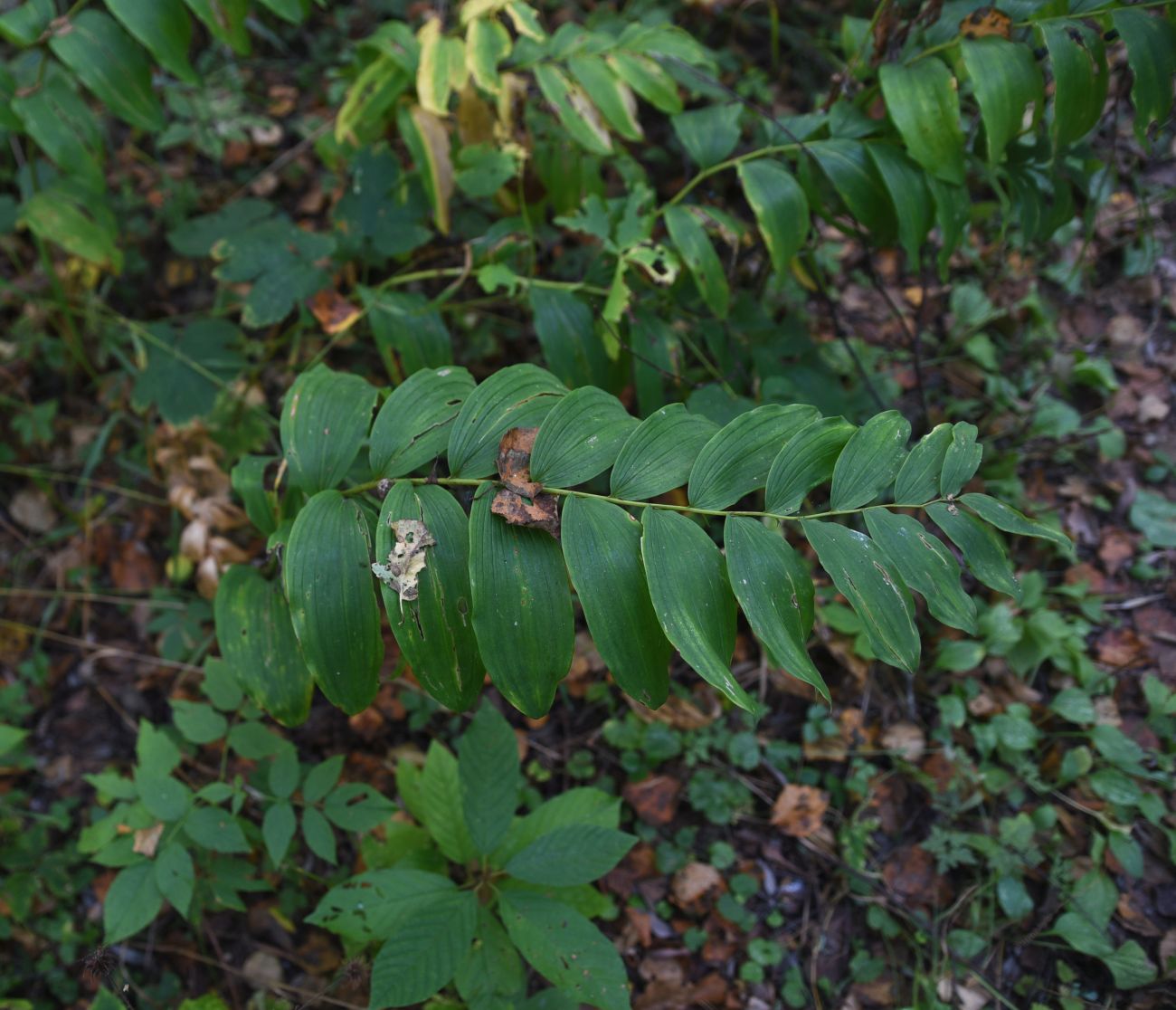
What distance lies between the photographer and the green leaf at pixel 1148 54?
1.61 meters

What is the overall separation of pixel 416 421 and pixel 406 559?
12.9 inches

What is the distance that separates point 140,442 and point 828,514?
2.58 meters

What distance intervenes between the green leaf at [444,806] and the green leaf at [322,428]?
Answer: 0.74 metres

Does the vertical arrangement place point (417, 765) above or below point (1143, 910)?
above

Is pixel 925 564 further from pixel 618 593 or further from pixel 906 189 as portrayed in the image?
pixel 906 189

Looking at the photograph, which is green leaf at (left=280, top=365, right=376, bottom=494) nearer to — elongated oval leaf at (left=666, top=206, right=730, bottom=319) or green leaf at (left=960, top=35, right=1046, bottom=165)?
elongated oval leaf at (left=666, top=206, right=730, bottom=319)

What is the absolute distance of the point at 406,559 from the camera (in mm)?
1291

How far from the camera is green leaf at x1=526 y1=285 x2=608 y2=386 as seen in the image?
2.06 m

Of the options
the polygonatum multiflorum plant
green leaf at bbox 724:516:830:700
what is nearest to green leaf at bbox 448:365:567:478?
the polygonatum multiflorum plant

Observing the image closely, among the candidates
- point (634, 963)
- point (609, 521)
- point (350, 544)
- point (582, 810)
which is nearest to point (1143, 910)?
point (634, 963)

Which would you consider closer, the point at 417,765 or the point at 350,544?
the point at 350,544

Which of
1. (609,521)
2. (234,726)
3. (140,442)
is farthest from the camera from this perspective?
(140,442)

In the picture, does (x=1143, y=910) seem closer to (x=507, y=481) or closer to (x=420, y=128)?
(x=507, y=481)

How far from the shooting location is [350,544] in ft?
4.50
